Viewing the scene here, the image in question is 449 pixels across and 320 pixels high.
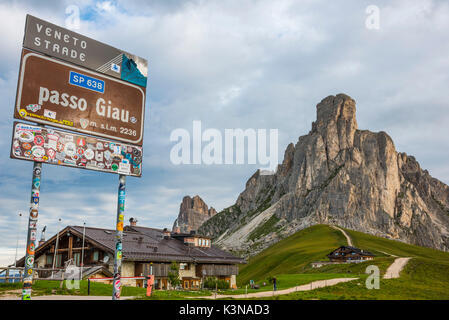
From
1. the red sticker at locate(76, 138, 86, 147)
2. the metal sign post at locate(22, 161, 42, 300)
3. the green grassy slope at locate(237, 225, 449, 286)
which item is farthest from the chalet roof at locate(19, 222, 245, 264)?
the green grassy slope at locate(237, 225, 449, 286)

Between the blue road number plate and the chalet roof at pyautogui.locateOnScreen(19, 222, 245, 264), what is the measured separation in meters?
25.0

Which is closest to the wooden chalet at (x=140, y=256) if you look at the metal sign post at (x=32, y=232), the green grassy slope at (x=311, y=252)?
the metal sign post at (x=32, y=232)

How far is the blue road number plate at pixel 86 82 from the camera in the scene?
2331cm

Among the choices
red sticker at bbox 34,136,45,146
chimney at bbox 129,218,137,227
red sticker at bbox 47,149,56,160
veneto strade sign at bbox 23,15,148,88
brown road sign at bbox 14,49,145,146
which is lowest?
chimney at bbox 129,218,137,227

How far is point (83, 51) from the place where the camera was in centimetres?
2403

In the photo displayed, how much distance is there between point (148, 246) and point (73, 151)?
3095 cm

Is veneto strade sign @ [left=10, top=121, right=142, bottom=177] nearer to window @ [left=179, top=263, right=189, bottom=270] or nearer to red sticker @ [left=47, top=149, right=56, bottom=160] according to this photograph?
red sticker @ [left=47, top=149, right=56, bottom=160]

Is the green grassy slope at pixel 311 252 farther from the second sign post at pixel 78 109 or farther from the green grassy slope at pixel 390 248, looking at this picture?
the second sign post at pixel 78 109

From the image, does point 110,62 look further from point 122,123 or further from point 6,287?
point 6,287

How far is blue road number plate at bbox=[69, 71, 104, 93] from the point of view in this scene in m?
23.3

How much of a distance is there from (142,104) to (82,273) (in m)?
24.8

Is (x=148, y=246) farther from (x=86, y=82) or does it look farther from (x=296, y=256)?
(x=296, y=256)
